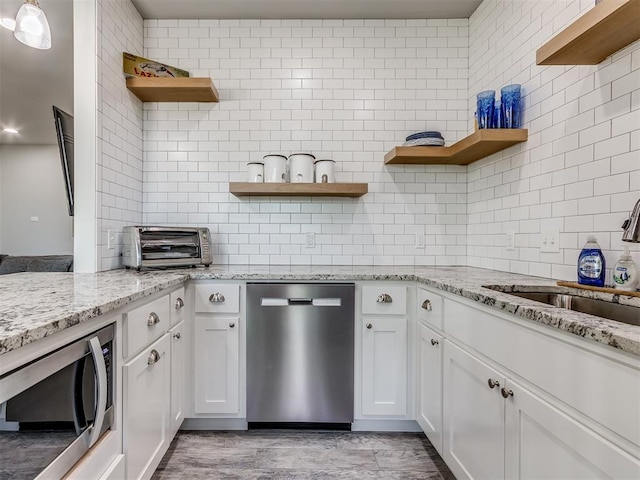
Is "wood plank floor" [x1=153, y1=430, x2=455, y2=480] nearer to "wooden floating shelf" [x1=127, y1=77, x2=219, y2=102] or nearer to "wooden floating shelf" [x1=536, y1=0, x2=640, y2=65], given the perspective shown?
"wooden floating shelf" [x1=536, y1=0, x2=640, y2=65]

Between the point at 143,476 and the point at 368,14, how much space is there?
2.87 metres

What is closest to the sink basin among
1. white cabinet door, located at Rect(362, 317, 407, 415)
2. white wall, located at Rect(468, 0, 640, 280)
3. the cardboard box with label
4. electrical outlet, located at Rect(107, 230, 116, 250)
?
white wall, located at Rect(468, 0, 640, 280)

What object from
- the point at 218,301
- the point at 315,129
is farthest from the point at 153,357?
the point at 315,129

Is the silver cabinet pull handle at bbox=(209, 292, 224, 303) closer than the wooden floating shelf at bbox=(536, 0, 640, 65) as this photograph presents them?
No

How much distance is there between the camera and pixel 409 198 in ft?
8.02

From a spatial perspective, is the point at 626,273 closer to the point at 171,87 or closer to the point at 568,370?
the point at 568,370

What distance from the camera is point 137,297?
1238 millimetres

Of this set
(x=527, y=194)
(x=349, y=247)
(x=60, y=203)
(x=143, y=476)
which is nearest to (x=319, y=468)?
(x=143, y=476)

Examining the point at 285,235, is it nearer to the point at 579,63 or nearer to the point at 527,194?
the point at 527,194

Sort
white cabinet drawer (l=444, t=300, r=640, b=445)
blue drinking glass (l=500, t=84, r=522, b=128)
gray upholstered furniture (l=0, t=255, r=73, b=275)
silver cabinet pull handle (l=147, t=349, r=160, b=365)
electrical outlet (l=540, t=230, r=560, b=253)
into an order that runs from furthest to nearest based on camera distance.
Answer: gray upholstered furniture (l=0, t=255, r=73, b=275) → blue drinking glass (l=500, t=84, r=522, b=128) → electrical outlet (l=540, t=230, r=560, b=253) → silver cabinet pull handle (l=147, t=349, r=160, b=365) → white cabinet drawer (l=444, t=300, r=640, b=445)

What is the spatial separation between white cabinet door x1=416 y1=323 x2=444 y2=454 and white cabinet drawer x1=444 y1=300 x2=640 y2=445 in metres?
0.38

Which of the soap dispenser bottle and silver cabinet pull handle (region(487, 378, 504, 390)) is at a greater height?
the soap dispenser bottle

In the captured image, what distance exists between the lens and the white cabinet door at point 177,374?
1651 mm

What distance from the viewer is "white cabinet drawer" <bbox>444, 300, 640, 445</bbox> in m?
0.67
